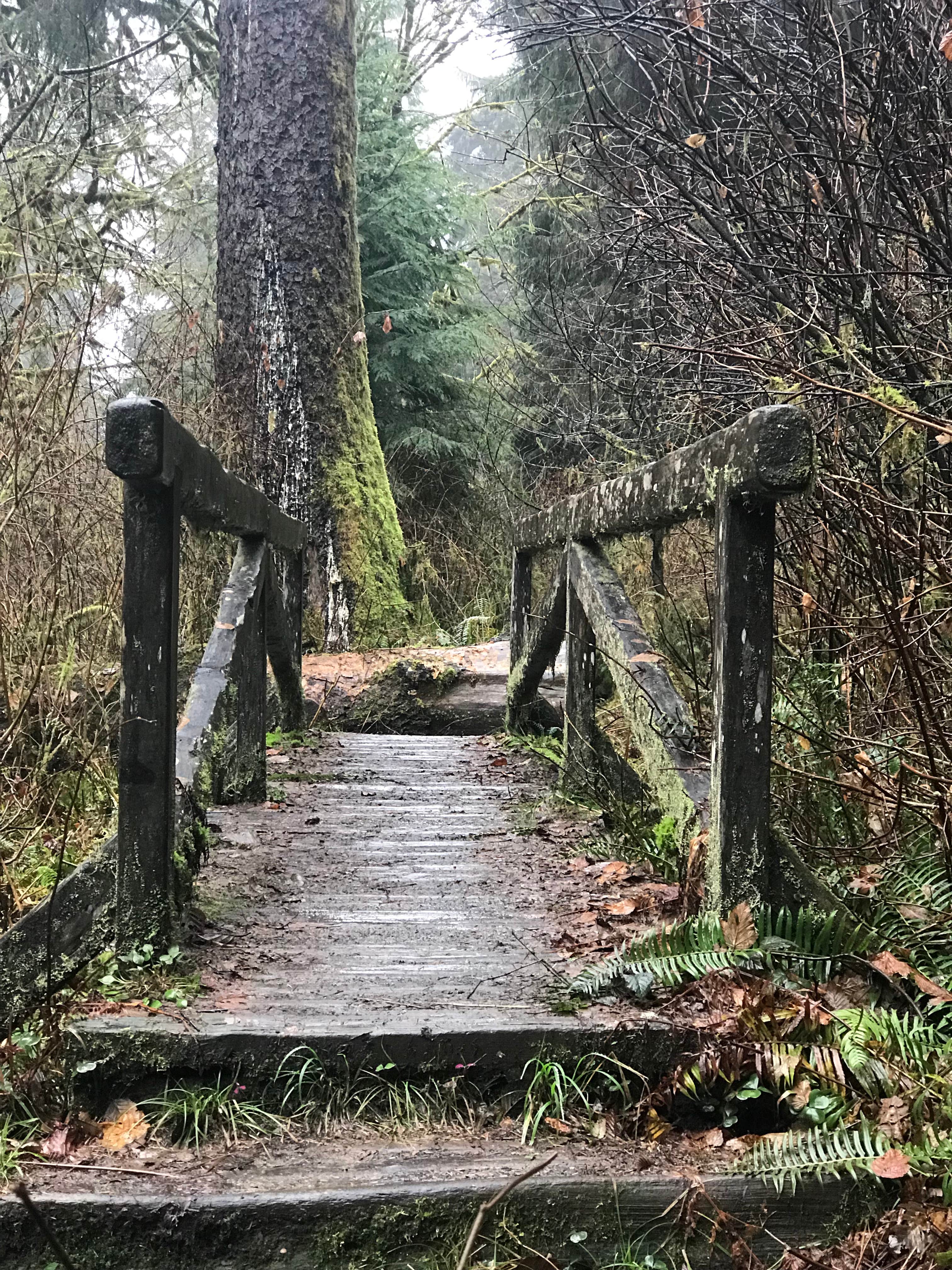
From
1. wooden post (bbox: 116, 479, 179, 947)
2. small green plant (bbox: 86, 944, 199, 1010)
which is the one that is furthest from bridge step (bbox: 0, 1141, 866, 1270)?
wooden post (bbox: 116, 479, 179, 947)

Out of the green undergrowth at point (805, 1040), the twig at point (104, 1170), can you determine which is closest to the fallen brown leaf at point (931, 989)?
the green undergrowth at point (805, 1040)

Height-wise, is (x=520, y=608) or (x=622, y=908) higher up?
(x=520, y=608)

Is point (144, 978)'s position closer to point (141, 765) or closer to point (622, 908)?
point (141, 765)

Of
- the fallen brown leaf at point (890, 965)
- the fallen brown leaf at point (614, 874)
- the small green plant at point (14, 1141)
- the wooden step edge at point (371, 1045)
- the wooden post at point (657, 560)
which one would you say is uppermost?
the wooden post at point (657, 560)

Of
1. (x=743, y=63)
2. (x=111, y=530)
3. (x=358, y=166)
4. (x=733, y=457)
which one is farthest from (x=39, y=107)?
(x=733, y=457)

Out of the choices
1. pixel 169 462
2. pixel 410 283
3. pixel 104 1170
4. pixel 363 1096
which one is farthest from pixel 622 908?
pixel 410 283

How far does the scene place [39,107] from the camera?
9.45 meters

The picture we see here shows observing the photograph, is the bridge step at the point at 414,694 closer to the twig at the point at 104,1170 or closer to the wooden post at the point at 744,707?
the wooden post at the point at 744,707

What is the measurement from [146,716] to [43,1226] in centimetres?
138

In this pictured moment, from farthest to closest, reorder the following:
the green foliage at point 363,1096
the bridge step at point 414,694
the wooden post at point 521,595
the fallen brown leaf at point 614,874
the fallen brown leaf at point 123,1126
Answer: the bridge step at point 414,694 < the wooden post at point 521,595 < the fallen brown leaf at point 614,874 < the green foliage at point 363,1096 < the fallen brown leaf at point 123,1126

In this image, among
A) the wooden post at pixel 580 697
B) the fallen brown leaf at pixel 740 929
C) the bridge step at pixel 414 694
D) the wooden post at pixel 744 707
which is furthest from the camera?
the bridge step at pixel 414 694

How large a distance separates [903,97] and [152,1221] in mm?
4073

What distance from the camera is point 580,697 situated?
4426mm

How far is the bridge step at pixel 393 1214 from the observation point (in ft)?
6.12
